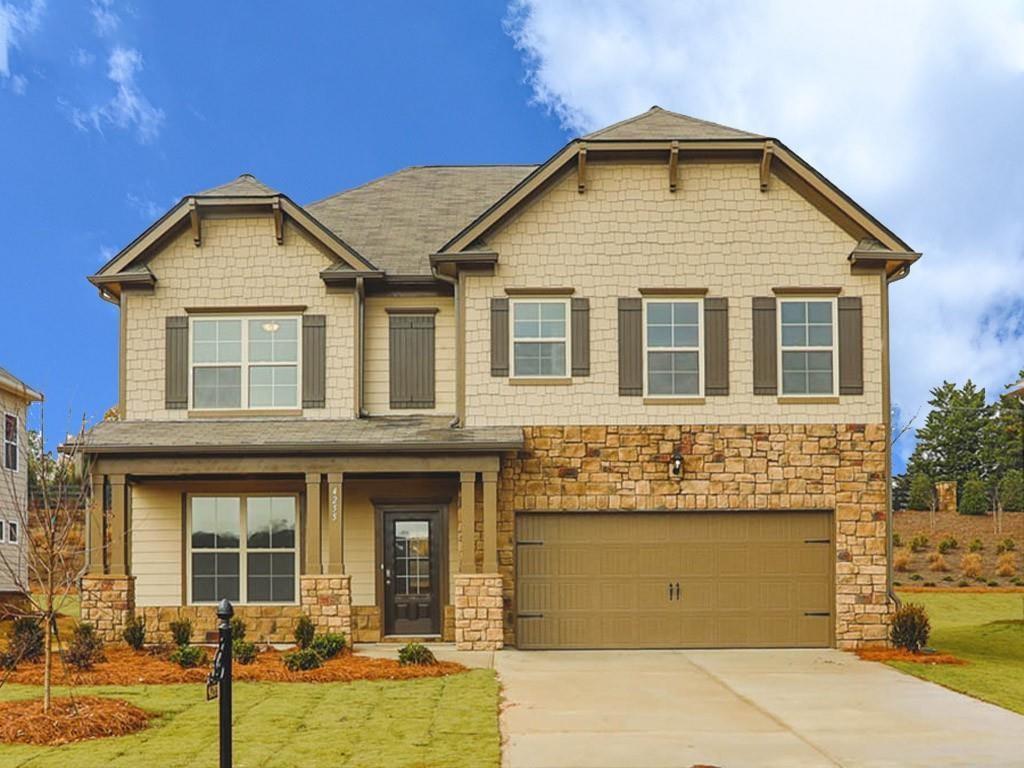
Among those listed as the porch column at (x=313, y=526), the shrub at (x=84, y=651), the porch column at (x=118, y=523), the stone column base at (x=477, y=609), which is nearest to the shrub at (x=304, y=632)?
the porch column at (x=313, y=526)

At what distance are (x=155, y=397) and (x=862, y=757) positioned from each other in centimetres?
1305

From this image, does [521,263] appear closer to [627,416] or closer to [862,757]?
[627,416]

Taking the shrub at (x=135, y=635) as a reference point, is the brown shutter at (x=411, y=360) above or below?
above

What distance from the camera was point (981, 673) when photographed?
634 inches

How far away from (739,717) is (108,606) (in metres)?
10.4

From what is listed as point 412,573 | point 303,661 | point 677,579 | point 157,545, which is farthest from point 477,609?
point 157,545

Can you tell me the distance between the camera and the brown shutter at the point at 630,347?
18594mm

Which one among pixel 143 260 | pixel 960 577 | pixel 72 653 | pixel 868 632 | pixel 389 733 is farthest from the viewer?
pixel 960 577

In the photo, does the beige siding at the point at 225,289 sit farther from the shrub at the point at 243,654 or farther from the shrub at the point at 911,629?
the shrub at the point at 911,629

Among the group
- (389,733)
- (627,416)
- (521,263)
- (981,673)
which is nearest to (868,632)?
(981,673)

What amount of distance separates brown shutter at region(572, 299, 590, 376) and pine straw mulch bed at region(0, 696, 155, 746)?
8.81m

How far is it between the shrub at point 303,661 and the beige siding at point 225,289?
5.42m

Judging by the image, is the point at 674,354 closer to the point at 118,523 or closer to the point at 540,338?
the point at 540,338

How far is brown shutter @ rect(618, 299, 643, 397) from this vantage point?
18.6 m
